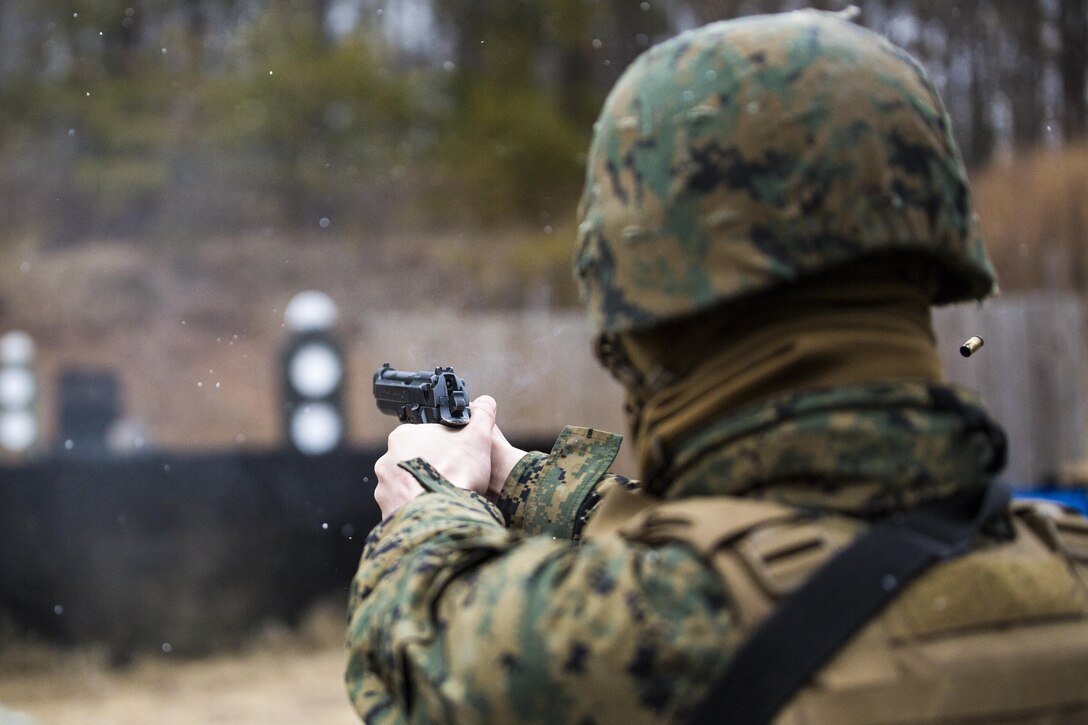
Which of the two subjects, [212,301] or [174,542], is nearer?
[174,542]

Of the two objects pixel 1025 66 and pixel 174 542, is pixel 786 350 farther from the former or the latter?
pixel 1025 66

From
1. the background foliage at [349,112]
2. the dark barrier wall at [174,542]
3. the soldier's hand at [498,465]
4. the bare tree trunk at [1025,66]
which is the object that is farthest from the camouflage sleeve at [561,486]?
the bare tree trunk at [1025,66]

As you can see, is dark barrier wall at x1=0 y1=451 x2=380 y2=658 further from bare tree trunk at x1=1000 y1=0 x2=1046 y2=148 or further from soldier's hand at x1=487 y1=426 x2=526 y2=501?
bare tree trunk at x1=1000 y1=0 x2=1046 y2=148

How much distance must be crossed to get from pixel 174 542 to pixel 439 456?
Answer: 547 centimetres

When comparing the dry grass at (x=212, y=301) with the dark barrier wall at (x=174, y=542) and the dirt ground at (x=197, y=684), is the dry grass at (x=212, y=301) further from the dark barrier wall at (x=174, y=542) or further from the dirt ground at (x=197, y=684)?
the dirt ground at (x=197, y=684)

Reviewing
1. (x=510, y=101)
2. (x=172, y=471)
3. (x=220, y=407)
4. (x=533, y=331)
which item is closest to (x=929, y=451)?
(x=172, y=471)

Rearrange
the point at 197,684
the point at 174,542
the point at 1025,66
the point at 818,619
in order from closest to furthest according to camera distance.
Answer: the point at 818,619, the point at 197,684, the point at 174,542, the point at 1025,66

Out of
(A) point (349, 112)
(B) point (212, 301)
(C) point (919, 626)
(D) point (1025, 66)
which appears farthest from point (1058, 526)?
(D) point (1025, 66)

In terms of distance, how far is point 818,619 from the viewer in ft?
2.62

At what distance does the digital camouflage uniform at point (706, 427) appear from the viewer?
0.81m

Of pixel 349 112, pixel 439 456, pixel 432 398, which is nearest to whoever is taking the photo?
pixel 439 456

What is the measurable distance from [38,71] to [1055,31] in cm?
1140

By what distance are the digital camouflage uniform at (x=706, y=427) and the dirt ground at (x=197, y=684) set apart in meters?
4.90

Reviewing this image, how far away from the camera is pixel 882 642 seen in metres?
0.81
